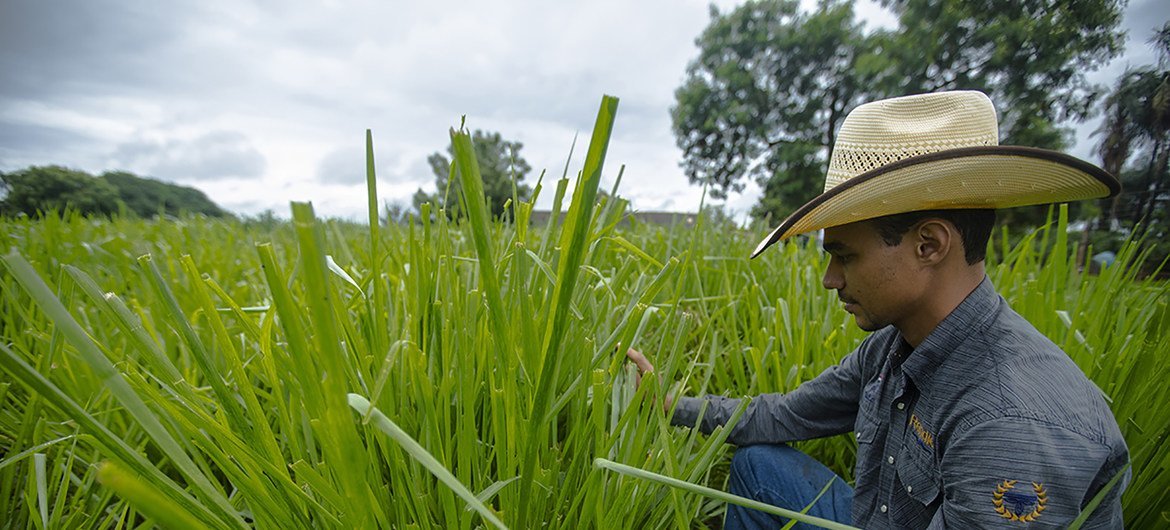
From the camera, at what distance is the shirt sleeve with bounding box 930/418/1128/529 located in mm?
797

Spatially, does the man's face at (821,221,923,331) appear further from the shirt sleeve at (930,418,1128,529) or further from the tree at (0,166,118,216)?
the tree at (0,166,118,216)

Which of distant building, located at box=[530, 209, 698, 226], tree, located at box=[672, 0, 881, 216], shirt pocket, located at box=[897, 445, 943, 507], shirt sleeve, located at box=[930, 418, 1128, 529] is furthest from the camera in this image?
tree, located at box=[672, 0, 881, 216]

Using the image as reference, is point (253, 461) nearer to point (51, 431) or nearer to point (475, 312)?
point (475, 312)

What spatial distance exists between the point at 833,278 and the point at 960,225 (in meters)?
0.28

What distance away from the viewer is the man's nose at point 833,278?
3.89 feet

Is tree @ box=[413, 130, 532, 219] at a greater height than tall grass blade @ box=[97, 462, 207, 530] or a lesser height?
greater

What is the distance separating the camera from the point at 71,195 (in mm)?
4043

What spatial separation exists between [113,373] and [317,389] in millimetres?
181

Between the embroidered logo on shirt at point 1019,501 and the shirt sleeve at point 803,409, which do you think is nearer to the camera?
the embroidered logo on shirt at point 1019,501

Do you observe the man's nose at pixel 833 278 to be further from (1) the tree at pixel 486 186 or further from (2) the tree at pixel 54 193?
(2) the tree at pixel 54 193

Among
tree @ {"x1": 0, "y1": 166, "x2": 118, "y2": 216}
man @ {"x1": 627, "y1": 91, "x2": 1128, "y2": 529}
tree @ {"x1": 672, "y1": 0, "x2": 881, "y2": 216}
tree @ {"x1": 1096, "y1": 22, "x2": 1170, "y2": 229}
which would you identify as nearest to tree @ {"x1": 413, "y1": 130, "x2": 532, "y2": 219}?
man @ {"x1": 627, "y1": 91, "x2": 1128, "y2": 529}

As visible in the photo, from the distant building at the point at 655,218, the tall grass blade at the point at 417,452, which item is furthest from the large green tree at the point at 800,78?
the tall grass blade at the point at 417,452

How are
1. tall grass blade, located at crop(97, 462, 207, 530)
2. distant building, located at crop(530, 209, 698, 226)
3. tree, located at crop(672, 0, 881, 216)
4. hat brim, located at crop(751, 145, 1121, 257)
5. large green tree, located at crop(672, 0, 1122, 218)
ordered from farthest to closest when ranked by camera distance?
tree, located at crop(672, 0, 881, 216), large green tree, located at crop(672, 0, 1122, 218), distant building, located at crop(530, 209, 698, 226), hat brim, located at crop(751, 145, 1121, 257), tall grass blade, located at crop(97, 462, 207, 530)

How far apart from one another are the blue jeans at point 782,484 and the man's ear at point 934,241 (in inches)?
26.9
